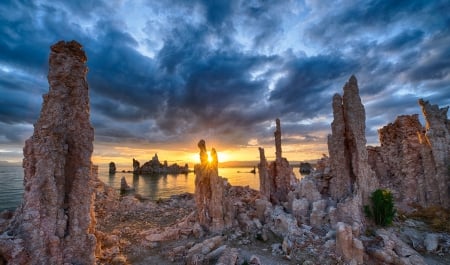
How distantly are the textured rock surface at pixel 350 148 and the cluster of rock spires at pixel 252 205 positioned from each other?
0.31ft

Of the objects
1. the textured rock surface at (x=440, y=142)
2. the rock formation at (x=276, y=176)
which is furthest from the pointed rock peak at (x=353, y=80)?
the rock formation at (x=276, y=176)

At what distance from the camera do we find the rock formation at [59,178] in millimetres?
10812

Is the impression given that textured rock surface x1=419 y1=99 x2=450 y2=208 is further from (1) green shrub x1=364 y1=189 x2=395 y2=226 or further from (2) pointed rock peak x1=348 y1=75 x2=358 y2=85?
(2) pointed rock peak x1=348 y1=75 x2=358 y2=85

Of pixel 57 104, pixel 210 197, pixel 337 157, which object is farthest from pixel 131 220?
pixel 337 157

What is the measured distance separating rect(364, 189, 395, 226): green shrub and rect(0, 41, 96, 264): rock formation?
22.6 meters

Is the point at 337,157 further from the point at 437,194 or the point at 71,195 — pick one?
the point at 71,195

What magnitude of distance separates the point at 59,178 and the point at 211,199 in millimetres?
14997

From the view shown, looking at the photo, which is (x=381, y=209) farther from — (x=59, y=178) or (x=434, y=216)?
(x=59, y=178)

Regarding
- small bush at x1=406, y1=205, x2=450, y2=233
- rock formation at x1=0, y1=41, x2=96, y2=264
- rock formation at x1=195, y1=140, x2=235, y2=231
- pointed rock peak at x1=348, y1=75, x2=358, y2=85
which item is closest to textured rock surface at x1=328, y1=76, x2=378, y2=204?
pointed rock peak at x1=348, y1=75, x2=358, y2=85

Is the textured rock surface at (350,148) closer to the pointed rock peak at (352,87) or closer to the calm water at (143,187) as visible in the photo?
the pointed rock peak at (352,87)

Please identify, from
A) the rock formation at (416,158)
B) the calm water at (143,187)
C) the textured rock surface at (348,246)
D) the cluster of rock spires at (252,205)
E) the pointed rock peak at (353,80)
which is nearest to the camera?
the cluster of rock spires at (252,205)

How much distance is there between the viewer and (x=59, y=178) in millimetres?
12109

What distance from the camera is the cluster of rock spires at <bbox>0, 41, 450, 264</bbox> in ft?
37.8

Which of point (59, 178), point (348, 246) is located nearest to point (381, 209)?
point (348, 246)
